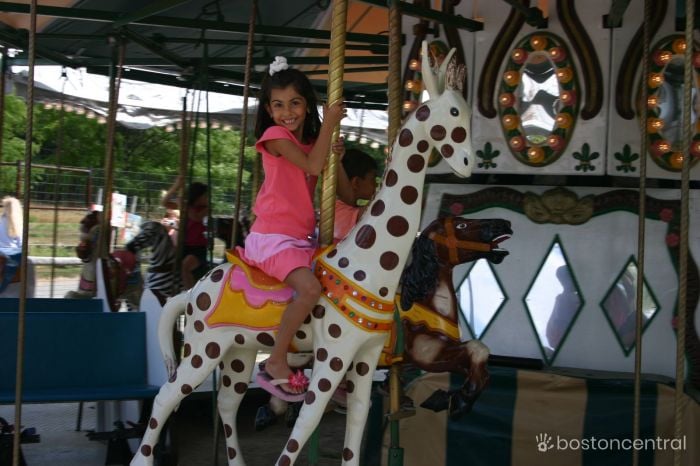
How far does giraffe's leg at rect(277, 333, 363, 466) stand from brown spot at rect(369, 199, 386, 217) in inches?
17.6

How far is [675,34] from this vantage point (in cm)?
457

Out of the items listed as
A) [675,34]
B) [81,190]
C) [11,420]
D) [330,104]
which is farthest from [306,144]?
[81,190]

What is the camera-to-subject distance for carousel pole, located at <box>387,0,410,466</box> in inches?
134

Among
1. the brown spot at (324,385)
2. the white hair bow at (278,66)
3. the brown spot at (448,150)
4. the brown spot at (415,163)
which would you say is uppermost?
the white hair bow at (278,66)

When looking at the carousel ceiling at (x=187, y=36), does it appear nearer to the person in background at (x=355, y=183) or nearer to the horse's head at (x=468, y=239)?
the person in background at (x=355, y=183)

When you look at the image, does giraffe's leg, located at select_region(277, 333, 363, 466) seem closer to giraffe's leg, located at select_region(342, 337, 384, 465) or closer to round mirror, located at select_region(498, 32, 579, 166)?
giraffe's leg, located at select_region(342, 337, 384, 465)

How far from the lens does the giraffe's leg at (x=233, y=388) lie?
3.57 meters

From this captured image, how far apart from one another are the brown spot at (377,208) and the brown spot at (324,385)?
0.62 metres

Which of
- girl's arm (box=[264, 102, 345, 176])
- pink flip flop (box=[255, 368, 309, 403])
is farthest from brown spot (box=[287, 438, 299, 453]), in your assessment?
girl's arm (box=[264, 102, 345, 176])

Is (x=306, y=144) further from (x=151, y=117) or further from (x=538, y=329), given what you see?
(x=151, y=117)

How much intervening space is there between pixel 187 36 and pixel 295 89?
178 inches

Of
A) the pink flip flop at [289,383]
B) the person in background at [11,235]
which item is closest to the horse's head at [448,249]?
the pink flip flop at [289,383]

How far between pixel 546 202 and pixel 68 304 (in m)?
3.08

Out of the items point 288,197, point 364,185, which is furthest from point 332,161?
point 364,185
